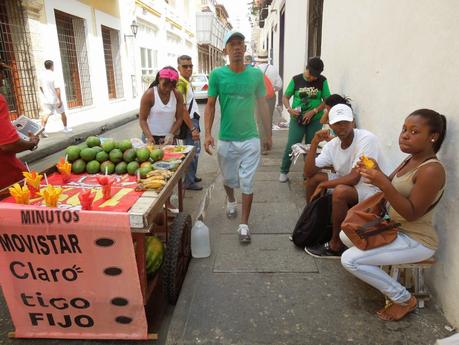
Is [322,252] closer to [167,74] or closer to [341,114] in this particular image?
[341,114]

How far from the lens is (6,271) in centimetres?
220

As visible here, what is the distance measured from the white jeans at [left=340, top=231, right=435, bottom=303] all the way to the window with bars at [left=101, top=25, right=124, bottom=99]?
13454 mm

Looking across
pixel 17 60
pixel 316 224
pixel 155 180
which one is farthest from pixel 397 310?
pixel 17 60

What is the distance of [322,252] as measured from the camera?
10.9ft

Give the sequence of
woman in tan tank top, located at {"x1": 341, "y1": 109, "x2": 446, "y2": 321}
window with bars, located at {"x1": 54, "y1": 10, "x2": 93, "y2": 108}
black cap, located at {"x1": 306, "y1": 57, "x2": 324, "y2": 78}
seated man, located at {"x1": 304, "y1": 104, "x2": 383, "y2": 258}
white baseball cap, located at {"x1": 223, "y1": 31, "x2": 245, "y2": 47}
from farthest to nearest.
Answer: window with bars, located at {"x1": 54, "y1": 10, "x2": 93, "y2": 108} < black cap, located at {"x1": 306, "y1": 57, "x2": 324, "y2": 78} < white baseball cap, located at {"x1": 223, "y1": 31, "x2": 245, "y2": 47} < seated man, located at {"x1": 304, "y1": 104, "x2": 383, "y2": 258} < woman in tan tank top, located at {"x1": 341, "y1": 109, "x2": 446, "y2": 321}

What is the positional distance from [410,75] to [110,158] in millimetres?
2501

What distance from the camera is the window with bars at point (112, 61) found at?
14.1 meters

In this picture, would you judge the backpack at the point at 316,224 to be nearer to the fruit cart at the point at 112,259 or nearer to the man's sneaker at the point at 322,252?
the man's sneaker at the point at 322,252

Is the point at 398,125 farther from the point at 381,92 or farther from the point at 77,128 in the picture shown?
the point at 77,128

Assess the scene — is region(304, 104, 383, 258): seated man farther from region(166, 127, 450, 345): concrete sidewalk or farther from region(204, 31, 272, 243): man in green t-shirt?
region(204, 31, 272, 243): man in green t-shirt

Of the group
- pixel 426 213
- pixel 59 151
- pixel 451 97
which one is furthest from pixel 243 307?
pixel 59 151

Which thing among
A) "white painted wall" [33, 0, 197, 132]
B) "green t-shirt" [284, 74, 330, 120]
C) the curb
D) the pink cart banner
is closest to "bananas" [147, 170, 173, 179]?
the pink cart banner

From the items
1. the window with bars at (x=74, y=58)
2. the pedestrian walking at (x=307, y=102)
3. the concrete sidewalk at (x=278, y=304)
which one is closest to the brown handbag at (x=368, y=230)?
the concrete sidewalk at (x=278, y=304)

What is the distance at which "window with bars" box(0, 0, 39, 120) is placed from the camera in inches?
334
